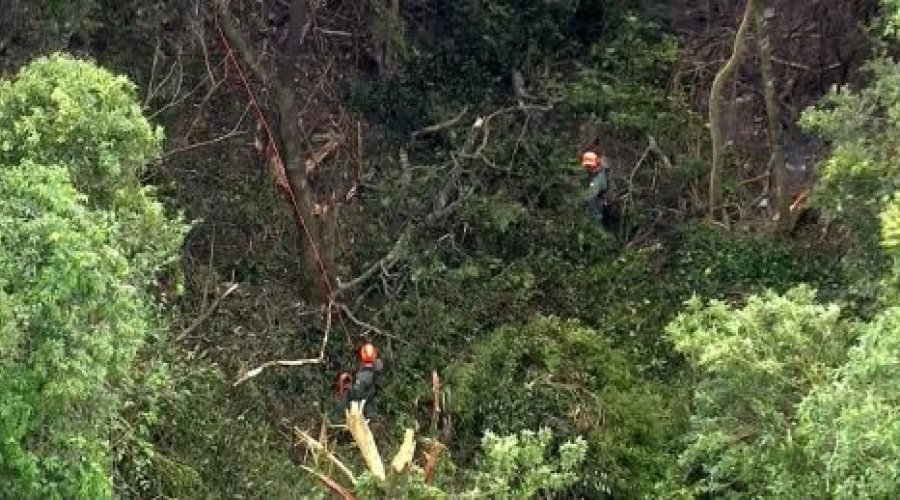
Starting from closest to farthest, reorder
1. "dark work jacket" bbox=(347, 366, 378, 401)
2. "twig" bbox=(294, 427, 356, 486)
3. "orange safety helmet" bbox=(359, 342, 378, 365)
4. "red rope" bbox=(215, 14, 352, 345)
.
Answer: "twig" bbox=(294, 427, 356, 486) < "dark work jacket" bbox=(347, 366, 378, 401) < "orange safety helmet" bbox=(359, 342, 378, 365) < "red rope" bbox=(215, 14, 352, 345)

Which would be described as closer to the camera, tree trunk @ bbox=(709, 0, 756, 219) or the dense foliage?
the dense foliage

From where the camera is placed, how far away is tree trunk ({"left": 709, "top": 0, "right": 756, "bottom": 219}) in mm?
10641

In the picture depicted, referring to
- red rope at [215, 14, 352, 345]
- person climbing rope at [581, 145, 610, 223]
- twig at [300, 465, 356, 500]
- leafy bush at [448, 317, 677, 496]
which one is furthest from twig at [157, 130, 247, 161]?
twig at [300, 465, 356, 500]

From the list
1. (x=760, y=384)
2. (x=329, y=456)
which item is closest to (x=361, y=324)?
(x=329, y=456)

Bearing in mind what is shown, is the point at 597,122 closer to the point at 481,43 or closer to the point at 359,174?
the point at 481,43

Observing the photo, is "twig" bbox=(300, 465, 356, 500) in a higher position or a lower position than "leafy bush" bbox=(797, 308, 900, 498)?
lower

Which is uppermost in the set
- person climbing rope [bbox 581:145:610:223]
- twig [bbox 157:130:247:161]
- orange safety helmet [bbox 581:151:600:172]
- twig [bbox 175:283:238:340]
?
twig [bbox 157:130:247:161]

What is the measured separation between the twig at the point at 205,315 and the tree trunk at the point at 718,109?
4718 mm

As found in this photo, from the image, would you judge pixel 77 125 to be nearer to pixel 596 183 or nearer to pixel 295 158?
pixel 295 158

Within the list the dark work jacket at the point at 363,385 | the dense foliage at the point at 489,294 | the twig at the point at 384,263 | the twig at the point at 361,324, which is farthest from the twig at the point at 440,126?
the dark work jacket at the point at 363,385

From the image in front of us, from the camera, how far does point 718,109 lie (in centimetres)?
1125

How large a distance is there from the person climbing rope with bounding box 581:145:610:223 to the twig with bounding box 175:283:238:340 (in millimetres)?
3666

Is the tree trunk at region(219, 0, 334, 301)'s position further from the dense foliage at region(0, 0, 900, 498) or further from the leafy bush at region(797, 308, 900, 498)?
the leafy bush at region(797, 308, 900, 498)

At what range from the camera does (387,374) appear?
10.6 m
